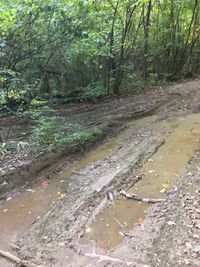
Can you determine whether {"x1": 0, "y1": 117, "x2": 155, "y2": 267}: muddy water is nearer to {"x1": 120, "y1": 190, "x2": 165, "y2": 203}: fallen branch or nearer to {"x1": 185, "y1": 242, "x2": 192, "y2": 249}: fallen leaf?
{"x1": 120, "y1": 190, "x2": 165, "y2": 203}: fallen branch

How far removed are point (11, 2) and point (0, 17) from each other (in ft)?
1.86

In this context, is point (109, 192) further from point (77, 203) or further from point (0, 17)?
point (0, 17)

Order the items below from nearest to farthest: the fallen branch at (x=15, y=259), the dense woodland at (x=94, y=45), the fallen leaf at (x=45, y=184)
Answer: the fallen branch at (x=15, y=259) → the fallen leaf at (x=45, y=184) → the dense woodland at (x=94, y=45)

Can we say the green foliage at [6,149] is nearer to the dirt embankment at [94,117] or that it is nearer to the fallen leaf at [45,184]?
the dirt embankment at [94,117]

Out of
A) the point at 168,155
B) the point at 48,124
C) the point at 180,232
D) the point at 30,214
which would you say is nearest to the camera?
the point at 180,232

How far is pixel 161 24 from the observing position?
13961 mm

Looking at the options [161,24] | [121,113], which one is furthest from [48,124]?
[161,24]

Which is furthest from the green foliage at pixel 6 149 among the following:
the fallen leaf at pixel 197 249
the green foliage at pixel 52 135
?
the fallen leaf at pixel 197 249

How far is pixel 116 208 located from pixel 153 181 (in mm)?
1012

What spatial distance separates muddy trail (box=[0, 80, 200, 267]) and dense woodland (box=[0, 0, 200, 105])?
208 centimetres

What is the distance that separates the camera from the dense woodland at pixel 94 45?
6848 millimetres

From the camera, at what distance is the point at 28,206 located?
5.25m

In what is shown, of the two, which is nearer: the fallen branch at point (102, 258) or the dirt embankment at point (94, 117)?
the fallen branch at point (102, 258)

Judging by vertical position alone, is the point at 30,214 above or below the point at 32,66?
below
